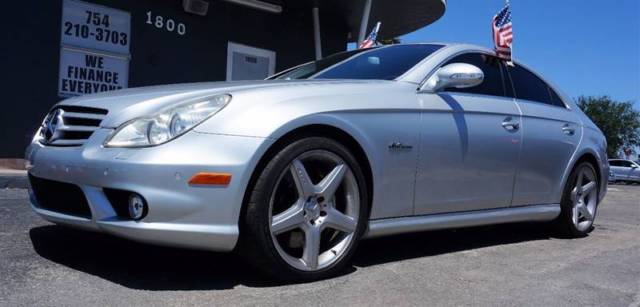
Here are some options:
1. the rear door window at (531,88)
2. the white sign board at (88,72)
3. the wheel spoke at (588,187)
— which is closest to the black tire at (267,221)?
the rear door window at (531,88)

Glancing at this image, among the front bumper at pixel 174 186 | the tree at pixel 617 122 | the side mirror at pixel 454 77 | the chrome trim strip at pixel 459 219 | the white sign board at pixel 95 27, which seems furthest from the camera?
the tree at pixel 617 122

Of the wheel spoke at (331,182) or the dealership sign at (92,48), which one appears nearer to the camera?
the wheel spoke at (331,182)

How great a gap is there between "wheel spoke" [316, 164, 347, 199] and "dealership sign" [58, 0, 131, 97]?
6810mm

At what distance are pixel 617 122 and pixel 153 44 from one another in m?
44.1

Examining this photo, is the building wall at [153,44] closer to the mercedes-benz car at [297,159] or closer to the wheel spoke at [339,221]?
the mercedes-benz car at [297,159]

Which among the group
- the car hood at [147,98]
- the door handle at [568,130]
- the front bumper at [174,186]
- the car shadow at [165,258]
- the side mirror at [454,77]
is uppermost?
the side mirror at [454,77]

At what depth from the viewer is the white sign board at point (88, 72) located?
8867 mm

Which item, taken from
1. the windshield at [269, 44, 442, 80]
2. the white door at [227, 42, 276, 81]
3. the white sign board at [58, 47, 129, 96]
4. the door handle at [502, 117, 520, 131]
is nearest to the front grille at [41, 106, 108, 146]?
the windshield at [269, 44, 442, 80]

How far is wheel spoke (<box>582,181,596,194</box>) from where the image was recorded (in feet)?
17.7

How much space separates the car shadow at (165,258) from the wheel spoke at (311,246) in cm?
21

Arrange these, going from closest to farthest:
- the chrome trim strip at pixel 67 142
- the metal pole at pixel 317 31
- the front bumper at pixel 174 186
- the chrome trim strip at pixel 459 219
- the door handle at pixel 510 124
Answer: the front bumper at pixel 174 186
the chrome trim strip at pixel 67 142
the chrome trim strip at pixel 459 219
the door handle at pixel 510 124
the metal pole at pixel 317 31

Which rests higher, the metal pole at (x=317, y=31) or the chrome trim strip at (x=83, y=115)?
the metal pole at (x=317, y=31)

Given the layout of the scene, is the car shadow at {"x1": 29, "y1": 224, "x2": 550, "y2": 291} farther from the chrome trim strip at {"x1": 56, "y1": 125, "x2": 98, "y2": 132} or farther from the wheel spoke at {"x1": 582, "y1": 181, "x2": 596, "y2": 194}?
the wheel spoke at {"x1": 582, "y1": 181, "x2": 596, "y2": 194}

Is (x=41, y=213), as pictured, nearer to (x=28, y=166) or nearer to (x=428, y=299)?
(x=28, y=166)
